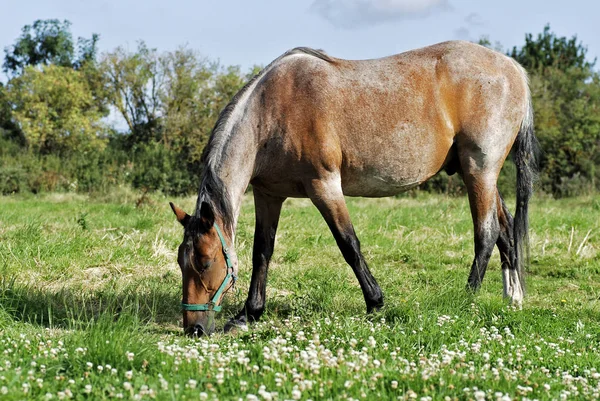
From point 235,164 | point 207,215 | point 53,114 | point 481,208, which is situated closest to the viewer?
point 207,215

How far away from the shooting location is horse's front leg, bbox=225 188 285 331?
6035 millimetres

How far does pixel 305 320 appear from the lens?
5715mm

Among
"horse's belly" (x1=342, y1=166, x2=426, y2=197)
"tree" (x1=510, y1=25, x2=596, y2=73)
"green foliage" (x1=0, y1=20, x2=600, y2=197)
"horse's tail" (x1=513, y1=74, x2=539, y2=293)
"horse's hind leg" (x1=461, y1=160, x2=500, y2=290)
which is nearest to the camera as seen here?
"horse's belly" (x1=342, y1=166, x2=426, y2=197)

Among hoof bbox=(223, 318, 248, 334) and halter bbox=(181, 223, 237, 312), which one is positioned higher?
halter bbox=(181, 223, 237, 312)

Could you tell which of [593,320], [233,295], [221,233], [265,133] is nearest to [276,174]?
[265,133]

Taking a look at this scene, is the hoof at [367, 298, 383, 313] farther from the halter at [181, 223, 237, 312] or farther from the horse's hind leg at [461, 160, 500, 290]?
the halter at [181, 223, 237, 312]

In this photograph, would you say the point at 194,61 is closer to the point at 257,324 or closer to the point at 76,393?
the point at 257,324

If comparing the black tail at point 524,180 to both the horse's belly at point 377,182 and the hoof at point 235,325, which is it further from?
the hoof at point 235,325

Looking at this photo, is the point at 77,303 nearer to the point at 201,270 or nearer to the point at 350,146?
the point at 201,270

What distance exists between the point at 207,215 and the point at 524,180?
12.3 ft

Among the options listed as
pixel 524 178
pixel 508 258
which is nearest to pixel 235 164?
pixel 508 258

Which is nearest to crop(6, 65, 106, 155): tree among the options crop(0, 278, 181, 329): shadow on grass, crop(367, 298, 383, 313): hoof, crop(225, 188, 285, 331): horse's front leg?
crop(0, 278, 181, 329): shadow on grass

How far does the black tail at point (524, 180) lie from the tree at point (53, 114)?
26.9 m

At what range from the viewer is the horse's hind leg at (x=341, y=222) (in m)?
5.57
